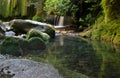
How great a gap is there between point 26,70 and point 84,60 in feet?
14.6

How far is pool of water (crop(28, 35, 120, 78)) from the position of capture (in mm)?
10796

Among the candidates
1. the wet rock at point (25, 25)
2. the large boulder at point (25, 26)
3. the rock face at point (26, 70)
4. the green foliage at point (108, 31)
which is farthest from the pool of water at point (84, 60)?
the wet rock at point (25, 25)

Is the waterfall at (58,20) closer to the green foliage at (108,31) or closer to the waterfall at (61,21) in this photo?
the waterfall at (61,21)

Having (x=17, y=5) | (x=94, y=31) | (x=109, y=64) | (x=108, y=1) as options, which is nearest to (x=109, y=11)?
(x=108, y=1)

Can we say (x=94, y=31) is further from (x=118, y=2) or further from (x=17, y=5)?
(x=17, y=5)

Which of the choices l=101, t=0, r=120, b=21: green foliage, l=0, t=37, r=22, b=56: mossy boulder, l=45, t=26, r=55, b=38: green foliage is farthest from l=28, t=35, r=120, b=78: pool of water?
l=45, t=26, r=55, b=38: green foliage

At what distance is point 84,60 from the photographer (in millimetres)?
13805

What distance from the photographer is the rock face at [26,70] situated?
9.36 meters

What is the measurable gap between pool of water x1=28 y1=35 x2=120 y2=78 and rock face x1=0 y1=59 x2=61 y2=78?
1.23 feet

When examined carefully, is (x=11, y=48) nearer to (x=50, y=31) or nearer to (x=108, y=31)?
(x=108, y=31)

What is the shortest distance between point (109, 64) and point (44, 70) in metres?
3.90

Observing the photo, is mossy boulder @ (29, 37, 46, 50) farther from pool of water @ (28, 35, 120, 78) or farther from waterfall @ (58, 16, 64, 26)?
waterfall @ (58, 16, 64, 26)

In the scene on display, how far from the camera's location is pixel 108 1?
21891 millimetres

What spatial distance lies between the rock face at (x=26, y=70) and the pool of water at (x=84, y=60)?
376 millimetres
